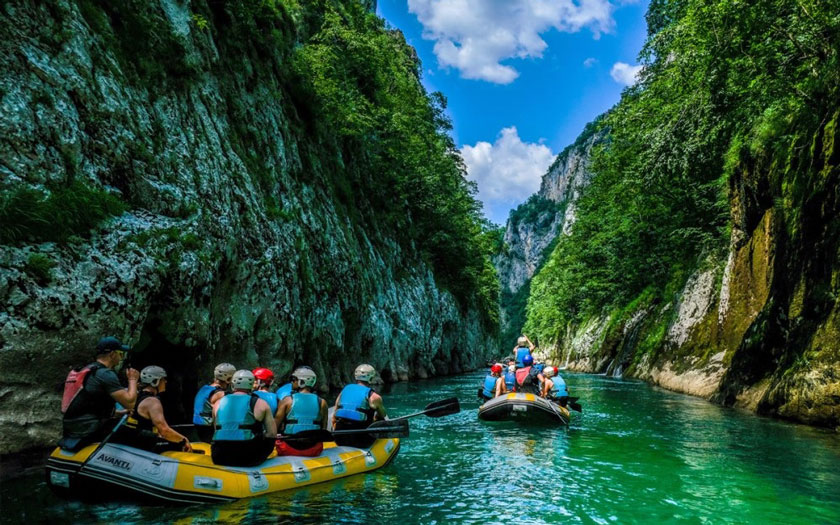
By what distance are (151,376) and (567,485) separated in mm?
5748

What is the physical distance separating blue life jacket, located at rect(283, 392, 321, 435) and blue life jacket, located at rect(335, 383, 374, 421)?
0.83 metres

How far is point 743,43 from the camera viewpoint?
13070 millimetres

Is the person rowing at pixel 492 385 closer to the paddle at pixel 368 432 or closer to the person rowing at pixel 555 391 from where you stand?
the person rowing at pixel 555 391

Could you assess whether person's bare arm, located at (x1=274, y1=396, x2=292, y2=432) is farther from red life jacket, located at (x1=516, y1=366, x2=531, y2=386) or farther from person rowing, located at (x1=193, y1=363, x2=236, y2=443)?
red life jacket, located at (x1=516, y1=366, x2=531, y2=386)

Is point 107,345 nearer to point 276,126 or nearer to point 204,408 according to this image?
point 204,408

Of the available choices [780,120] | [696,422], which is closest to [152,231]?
[696,422]

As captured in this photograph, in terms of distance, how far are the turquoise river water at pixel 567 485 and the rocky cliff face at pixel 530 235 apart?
12166cm

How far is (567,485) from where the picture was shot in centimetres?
680

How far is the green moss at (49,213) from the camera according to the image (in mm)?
6953

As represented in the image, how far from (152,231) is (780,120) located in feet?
53.0

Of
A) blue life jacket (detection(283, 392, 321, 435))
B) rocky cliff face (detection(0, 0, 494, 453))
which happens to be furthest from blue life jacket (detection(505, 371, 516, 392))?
blue life jacket (detection(283, 392, 321, 435))

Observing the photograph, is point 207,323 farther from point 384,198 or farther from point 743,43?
point 384,198

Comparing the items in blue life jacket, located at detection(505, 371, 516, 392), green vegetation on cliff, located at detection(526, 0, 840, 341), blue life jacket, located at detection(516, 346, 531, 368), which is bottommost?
blue life jacket, located at detection(505, 371, 516, 392)

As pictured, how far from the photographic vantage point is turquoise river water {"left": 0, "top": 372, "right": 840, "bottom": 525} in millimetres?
5523
